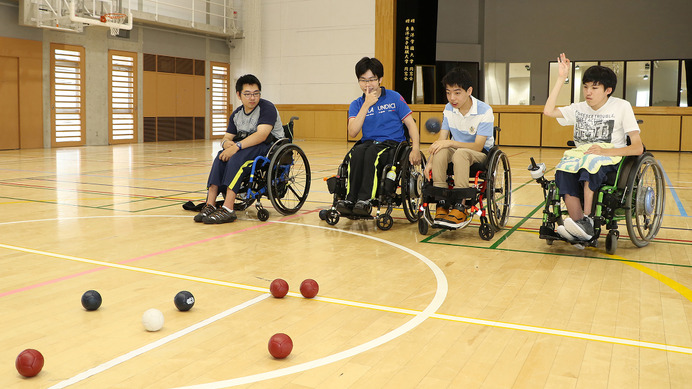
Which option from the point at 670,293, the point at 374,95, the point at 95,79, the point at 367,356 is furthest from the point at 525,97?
the point at 367,356

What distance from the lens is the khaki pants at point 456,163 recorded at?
3916 mm

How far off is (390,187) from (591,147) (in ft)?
4.07

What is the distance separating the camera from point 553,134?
46.4 feet

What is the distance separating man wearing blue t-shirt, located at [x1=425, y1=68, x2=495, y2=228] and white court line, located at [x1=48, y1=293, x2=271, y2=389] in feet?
5.42

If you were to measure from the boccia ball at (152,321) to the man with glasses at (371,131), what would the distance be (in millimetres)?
2003

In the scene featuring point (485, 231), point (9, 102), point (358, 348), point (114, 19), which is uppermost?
point (114, 19)

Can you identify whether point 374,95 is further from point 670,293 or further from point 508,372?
point 508,372

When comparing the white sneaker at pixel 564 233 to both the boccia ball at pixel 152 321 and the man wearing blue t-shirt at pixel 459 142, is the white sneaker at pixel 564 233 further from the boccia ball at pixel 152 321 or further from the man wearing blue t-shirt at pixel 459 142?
the boccia ball at pixel 152 321

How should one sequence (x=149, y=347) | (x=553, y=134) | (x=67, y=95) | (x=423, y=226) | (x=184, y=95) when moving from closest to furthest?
(x=149, y=347), (x=423, y=226), (x=67, y=95), (x=553, y=134), (x=184, y=95)

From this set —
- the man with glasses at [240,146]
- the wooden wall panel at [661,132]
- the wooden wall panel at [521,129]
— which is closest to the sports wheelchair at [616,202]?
the man with glasses at [240,146]

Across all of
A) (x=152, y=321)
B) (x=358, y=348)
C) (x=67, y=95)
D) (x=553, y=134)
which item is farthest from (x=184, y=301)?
(x=553, y=134)

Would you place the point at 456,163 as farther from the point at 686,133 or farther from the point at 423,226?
the point at 686,133

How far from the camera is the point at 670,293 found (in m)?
2.81

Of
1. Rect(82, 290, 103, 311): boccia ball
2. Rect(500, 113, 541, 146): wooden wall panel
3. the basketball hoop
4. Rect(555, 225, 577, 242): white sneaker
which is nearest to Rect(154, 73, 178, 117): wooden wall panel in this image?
the basketball hoop
